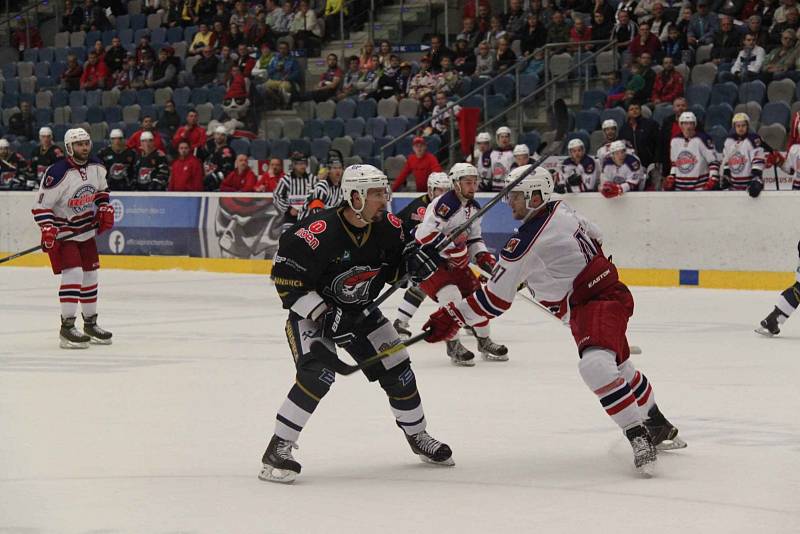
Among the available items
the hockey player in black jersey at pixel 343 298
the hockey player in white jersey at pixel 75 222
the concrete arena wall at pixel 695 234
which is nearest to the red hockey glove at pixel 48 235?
the hockey player in white jersey at pixel 75 222

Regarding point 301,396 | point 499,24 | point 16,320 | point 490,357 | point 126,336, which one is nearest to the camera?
point 301,396

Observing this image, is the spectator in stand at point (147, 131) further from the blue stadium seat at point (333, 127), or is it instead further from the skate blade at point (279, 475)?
the skate blade at point (279, 475)

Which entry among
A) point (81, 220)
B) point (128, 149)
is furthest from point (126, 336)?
point (128, 149)

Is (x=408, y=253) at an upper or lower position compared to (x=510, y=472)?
upper

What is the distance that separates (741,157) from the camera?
13.7m

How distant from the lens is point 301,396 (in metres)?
5.52

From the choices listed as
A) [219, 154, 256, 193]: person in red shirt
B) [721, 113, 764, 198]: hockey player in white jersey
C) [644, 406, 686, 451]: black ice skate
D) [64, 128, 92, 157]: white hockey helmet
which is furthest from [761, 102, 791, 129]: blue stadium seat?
[644, 406, 686, 451]: black ice skate

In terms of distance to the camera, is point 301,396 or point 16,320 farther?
point 16,320

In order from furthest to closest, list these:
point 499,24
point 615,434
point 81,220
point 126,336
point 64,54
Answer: point 64,54
point 499,24
point 126,336
point 81,220
point 615,434

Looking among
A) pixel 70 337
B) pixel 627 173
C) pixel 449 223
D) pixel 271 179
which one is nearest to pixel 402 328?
pixel 449 223

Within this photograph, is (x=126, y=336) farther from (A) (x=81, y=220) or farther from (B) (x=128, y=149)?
(B) (x=128, y=149)

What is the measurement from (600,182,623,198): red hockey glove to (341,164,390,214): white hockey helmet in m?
8.72

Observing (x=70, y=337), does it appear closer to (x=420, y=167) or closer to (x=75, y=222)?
(x=75, y=222)

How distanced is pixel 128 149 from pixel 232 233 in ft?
8.52
